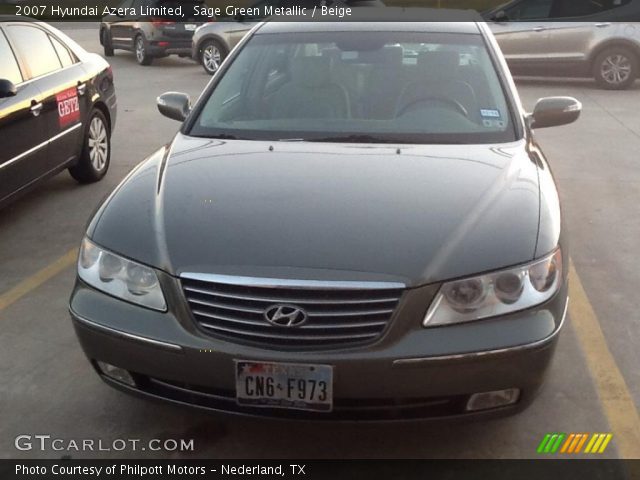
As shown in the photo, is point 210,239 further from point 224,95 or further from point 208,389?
point 224,95

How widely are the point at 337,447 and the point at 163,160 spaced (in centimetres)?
150

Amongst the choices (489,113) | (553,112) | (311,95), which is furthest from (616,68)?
(311,95)

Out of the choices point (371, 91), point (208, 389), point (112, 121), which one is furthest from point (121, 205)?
point (112, 121)

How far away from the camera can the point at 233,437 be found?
3162 millimetres

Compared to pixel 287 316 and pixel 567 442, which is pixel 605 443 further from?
pixel 287 316

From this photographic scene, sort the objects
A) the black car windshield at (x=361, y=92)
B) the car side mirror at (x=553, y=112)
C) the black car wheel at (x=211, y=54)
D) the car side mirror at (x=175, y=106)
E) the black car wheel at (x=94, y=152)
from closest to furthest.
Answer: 1. the black car windshield at (x=361, y=92)
2. the car side mirror at (x=553, y=112)
3. the car side mirror at (x=175, y=106)
4. the black car wheel at (x=94, y=152)
5. the black car wheel at (x=211, y=54)

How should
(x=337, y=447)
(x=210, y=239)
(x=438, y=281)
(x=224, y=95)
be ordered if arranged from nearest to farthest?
(x=438, y=281) < (x=210, y=239) < (x=337, y=447) < (x=224, y=95)

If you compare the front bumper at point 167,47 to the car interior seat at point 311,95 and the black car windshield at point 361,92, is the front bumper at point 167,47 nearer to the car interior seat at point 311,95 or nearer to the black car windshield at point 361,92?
the black car windshield at point 361,92

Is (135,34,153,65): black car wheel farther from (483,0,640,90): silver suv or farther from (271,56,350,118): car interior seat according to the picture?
(271,56,350,118): car interior seat

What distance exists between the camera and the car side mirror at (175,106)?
453cm

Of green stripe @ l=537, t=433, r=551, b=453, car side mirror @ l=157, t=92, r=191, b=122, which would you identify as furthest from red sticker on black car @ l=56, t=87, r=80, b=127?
green stripe @ l=537, t=433, r=551, b=453

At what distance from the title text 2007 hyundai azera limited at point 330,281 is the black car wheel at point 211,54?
11.8 metres

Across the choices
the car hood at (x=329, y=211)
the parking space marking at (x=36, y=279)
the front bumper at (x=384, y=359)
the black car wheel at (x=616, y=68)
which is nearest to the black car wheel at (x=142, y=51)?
the black car wheel at (x=616, y=68)

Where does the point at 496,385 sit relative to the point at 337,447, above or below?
above
